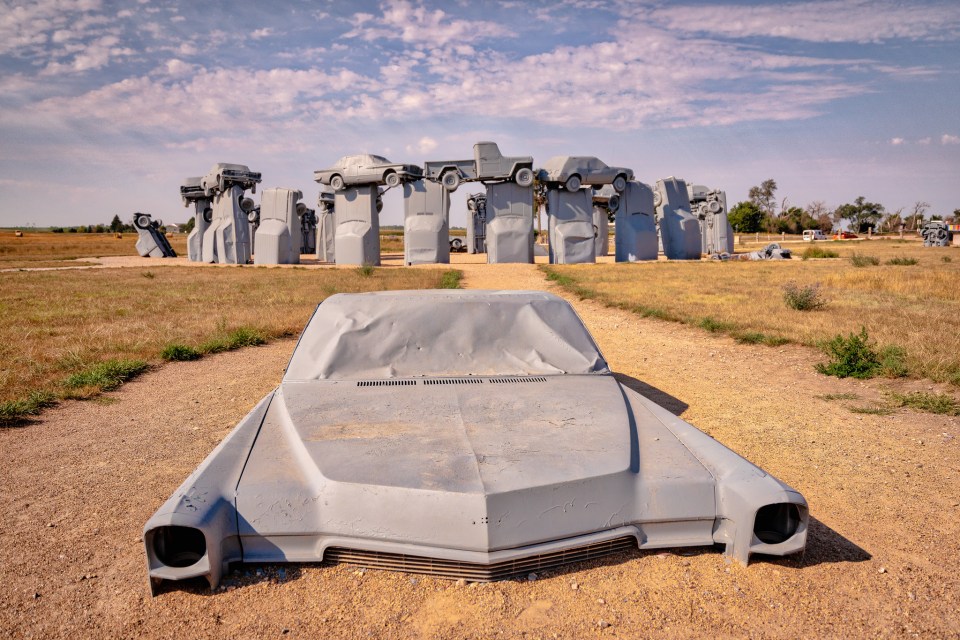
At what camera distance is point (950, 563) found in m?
3.08

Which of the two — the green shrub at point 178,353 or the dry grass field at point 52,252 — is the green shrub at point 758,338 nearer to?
the green shrub at point 178,353

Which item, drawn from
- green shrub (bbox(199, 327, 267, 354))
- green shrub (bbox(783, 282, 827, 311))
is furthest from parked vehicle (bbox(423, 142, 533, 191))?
green shrub (bbox(199, 327, 267, 354))

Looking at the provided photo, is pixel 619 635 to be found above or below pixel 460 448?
below

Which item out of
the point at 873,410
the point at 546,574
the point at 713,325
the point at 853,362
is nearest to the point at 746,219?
the point at 713,325

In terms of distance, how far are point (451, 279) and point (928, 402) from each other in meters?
14.9

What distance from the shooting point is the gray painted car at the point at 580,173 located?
85.3ft

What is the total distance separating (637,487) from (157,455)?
3646 millimetres

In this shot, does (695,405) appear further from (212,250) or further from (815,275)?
(212,250)

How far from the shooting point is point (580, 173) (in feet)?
86.0

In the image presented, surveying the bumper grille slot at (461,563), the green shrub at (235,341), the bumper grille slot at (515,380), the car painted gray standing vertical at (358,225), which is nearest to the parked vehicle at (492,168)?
the car painted gray standing vertical at (358,225)

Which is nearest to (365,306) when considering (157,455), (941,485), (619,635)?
(157,455)

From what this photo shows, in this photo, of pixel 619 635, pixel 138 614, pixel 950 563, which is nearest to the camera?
pixel 619 635

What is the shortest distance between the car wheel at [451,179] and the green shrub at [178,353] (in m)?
18.4

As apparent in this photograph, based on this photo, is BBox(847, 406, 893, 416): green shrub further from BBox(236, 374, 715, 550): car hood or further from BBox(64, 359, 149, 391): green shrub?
BBox(64, 359, 149, 391): green shrub
